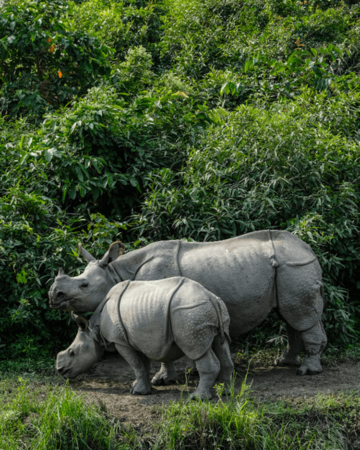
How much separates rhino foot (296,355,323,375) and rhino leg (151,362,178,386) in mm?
1340

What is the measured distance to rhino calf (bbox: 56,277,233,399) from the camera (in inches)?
189

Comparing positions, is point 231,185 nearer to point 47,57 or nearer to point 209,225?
point 209,225

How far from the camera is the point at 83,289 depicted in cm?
549

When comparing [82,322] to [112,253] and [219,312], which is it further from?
[219,312]

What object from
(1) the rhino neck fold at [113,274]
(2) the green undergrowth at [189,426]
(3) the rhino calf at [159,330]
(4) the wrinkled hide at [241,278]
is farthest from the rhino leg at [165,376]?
(1) the rhino neck fold at [113,274]

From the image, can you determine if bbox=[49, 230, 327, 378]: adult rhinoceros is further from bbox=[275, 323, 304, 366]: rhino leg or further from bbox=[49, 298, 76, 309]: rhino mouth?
bbox=[275, 323, 304, 366]: rhino leg

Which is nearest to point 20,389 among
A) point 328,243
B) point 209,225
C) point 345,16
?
point 209,225

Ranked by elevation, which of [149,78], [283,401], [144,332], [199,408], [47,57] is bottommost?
[283,401]

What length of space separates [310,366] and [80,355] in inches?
95.3

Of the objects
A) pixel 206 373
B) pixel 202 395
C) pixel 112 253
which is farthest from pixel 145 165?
pixel 202 395

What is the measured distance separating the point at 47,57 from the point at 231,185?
16.7ft

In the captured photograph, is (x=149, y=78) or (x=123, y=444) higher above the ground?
(x=149, y=78)

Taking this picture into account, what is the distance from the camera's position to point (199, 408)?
14.4 feet

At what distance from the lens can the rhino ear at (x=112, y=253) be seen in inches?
224
